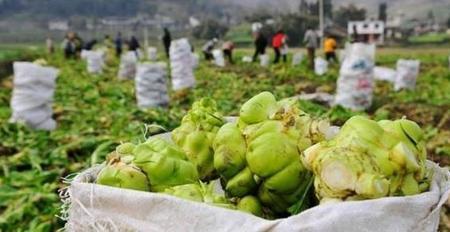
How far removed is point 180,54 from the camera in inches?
625

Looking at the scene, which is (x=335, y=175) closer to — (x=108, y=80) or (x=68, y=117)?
(x=68, y=117)

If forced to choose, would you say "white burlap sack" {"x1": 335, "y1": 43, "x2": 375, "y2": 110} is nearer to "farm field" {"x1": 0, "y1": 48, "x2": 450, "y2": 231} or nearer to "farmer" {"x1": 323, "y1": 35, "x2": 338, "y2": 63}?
"farm field" {"x1": 0, "y1": 48, "x2": 450, "y2": 231}

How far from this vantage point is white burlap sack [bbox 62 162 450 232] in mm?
1903

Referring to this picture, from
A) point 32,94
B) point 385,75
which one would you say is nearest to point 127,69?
point 385,75

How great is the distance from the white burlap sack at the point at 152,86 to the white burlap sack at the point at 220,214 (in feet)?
33.1

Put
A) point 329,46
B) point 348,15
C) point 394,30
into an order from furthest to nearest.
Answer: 1. point 394,30
2. point 348,15
3. point 329,46

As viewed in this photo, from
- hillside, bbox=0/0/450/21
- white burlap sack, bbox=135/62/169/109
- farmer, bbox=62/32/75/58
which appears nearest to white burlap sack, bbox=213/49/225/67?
farmer, bbox=62/32/75/58

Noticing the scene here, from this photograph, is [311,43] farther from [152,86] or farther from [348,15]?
[348,15]

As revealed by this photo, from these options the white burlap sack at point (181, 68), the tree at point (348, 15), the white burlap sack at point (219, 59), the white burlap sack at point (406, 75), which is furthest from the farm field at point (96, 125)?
the tree at point (348, 15)

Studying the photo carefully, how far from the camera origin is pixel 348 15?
80875mm

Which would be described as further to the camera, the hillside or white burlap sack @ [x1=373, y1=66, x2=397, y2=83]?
the hillside

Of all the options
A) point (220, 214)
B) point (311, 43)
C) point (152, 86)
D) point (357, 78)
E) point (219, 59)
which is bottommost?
point (219, 59)

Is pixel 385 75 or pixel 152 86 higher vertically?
pixel 152 86

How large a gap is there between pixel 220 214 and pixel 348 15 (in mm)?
80761
